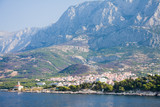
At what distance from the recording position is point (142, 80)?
120750 millimetres

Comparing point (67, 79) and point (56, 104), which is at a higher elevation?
point (67, 79)

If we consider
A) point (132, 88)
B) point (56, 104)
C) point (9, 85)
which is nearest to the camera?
point (56, 104)

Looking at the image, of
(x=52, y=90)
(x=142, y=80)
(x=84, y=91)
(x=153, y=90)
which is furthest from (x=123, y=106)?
(x=52, y=90)

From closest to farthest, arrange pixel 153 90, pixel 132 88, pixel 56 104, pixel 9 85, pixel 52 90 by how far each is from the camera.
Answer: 1. pixel 56 104
2. pixel 153 90
3. pixel 132 88
4. pixel 52 90
5. pixel 9 85

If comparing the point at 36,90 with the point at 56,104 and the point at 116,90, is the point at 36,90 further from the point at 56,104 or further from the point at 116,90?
the point at 56,104

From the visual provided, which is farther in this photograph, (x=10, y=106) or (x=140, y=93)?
(x=140, y=93)

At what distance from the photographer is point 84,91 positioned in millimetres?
132750

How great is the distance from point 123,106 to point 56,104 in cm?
2124

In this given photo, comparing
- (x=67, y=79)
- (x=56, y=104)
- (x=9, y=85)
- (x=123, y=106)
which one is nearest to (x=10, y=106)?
(x=56, y=104)

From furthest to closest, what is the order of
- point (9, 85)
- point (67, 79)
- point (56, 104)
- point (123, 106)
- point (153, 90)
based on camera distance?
point (67, 79) < point (9, 85) < point (153, 90) < point (56, 104) < point (123, 106)

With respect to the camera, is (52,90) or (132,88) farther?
(52,90)

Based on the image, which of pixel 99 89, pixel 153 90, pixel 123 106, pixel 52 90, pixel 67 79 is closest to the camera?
pixel 123 106

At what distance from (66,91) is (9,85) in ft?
170

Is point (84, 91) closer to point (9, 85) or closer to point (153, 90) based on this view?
point (153, 90)
